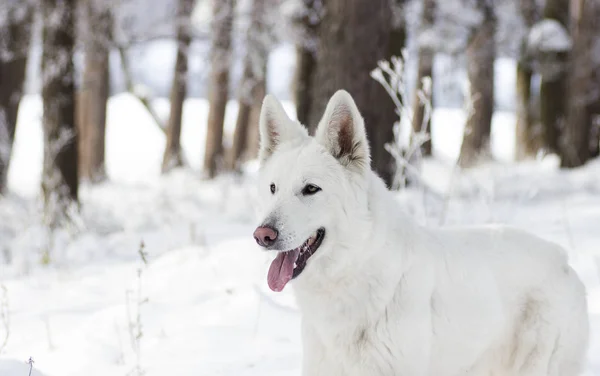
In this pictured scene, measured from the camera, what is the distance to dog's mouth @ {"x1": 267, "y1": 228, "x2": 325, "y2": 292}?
2516 millimetres

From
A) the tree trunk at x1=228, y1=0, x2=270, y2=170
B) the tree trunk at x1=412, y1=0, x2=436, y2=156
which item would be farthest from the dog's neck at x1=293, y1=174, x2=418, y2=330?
the tree trunk at x1=228, y1=0, x2=270, y2=170

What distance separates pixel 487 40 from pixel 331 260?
42.5ft

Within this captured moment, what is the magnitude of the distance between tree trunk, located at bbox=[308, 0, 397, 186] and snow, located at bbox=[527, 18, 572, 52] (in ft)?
31.7

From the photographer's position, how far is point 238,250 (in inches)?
218

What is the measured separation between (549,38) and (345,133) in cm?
1330

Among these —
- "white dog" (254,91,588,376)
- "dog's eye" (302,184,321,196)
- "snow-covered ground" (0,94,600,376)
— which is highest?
"dog's eye" (302,184,321,196)

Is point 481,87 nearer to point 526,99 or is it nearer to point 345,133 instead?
point 526,99

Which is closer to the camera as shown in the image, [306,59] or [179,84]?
[306,59]

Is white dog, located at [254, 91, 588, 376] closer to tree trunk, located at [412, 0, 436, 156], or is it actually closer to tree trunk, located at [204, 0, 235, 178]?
tree trunk, located at [412, 0, 436, 156]

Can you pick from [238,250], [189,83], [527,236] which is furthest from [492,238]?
[189,83]

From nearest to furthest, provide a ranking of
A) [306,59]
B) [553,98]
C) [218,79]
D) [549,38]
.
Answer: [306,59]
[549,38]
[553,98]
[218,79]

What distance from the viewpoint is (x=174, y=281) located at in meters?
4.99

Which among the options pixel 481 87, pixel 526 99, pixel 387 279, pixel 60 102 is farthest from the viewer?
pixel 526 99

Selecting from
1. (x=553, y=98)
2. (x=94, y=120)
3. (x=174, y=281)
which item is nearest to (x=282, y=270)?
(x=174, y=281)
